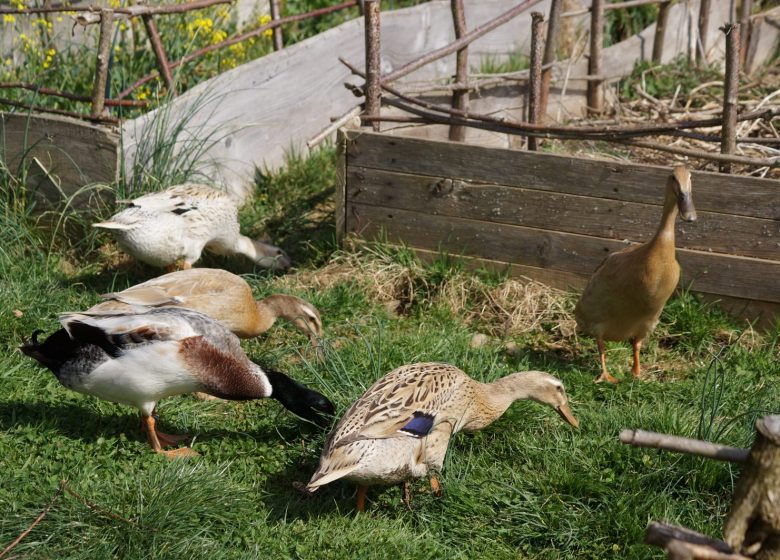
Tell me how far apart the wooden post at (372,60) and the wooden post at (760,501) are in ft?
16.2

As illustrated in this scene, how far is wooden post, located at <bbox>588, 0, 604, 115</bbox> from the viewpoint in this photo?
9.34 metres

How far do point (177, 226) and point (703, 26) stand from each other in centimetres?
687

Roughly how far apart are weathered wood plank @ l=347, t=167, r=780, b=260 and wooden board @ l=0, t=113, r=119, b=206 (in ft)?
Answer: 6.00

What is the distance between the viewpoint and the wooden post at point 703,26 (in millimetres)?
10711

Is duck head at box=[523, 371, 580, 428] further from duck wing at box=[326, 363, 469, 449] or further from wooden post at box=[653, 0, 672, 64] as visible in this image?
wooden post at box=[653, 0, 672, 64]

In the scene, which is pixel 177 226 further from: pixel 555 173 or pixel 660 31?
pixel 660 31

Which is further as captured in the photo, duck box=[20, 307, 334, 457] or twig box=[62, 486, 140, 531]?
duck box=[20, 307, 334, 457]

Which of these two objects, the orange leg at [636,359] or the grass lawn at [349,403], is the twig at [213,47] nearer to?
the grass lawn at [349,403]

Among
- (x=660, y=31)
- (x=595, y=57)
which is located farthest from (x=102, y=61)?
(x=660, y=31)

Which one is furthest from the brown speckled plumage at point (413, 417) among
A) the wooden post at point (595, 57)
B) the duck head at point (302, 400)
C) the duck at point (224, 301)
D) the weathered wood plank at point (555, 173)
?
the wooden post at point (595, 57)

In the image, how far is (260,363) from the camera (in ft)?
20.3

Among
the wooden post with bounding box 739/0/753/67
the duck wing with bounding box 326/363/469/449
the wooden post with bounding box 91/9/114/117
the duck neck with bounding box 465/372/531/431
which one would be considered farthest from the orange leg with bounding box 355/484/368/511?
the wooden post with bounding box 739/0/753/67

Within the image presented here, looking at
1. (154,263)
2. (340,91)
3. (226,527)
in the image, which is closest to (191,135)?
(154,263)

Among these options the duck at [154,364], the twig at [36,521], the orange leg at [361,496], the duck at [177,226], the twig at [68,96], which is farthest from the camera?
the twig at [68,96]
